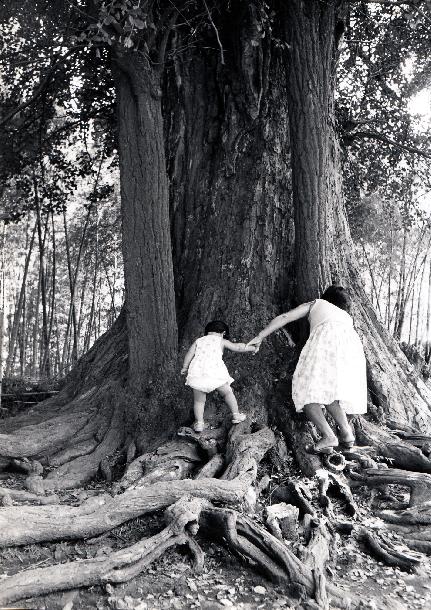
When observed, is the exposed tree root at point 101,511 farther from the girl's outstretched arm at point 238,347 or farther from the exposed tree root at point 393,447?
the exposed tree root at point 393,447

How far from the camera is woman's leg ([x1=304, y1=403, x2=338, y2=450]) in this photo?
4.88 metres

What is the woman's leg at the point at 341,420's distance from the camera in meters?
5.02

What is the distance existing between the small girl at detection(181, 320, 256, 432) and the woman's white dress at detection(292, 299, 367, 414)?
0.59 m

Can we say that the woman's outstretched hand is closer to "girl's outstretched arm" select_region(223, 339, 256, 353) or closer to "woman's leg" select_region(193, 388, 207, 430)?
"girl's outstretched arm" select_region(223, 339, 256, 353)

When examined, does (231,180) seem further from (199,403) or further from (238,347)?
(199,403)

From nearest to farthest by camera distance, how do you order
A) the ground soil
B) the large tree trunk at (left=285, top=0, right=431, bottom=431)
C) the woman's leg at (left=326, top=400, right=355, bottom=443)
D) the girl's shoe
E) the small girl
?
the ground soil → the girl's shoe → the woman's leg at (left=326, top=400, right=355, bottom=443) → the small girl → the large tree trunk at (left=285, top=0, right=431, bottom=431)

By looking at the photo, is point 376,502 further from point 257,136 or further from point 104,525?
point 257,136

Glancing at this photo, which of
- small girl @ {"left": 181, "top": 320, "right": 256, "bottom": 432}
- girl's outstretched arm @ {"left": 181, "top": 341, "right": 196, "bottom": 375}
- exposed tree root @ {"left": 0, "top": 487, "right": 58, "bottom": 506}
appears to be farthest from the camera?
girl's outstretched arm @ {"left": 181, "top": 341, "right": 196, "bottom": 375}

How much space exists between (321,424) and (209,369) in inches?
42.5

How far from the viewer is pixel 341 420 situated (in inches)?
199

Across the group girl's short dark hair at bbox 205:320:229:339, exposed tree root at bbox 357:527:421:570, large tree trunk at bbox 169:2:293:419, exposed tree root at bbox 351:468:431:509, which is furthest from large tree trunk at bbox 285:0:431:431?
exposed tree root at bbox 357:527:421:570

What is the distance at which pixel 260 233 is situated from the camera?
619 centimetres

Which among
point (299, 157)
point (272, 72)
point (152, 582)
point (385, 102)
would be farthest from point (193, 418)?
point (385, 102)

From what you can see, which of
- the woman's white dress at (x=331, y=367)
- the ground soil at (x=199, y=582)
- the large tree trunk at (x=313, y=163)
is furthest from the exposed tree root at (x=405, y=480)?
the large tree trunk at (x=313, y=163)
